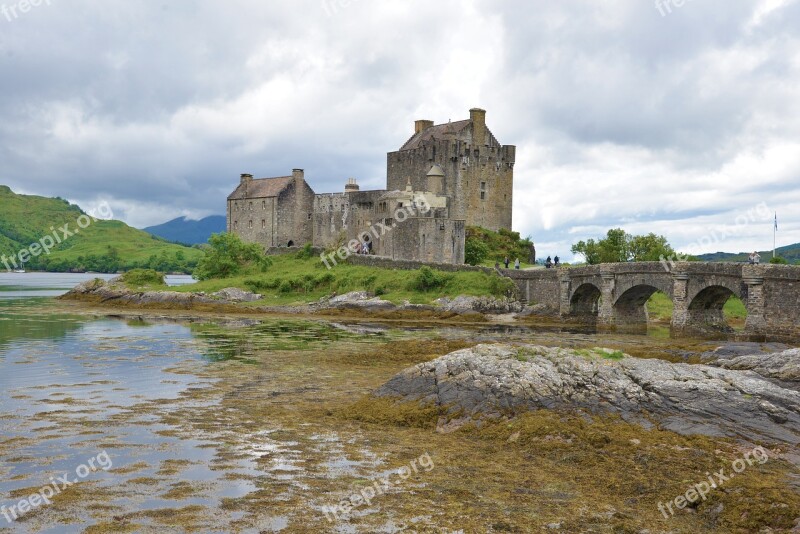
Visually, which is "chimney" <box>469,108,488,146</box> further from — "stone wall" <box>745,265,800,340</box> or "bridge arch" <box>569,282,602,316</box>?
"stone wall" <box>745,265,800,340</box>

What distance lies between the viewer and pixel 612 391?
20.2 m

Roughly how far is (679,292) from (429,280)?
19411mm

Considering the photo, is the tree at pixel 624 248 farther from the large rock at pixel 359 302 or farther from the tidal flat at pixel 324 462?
the tidal flat at pixel 324 462

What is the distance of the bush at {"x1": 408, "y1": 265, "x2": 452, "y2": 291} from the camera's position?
194 ft

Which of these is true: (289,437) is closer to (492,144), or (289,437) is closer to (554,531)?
(554,531)

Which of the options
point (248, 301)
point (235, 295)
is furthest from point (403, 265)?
point (235, 295)

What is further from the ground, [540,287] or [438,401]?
[540,287]

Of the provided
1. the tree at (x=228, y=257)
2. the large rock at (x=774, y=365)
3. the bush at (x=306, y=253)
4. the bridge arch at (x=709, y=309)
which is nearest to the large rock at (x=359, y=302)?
the bush at (x=306, y=253)

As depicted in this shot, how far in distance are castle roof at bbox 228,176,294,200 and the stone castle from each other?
0.13m

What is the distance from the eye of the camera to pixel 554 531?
1254 centimetres

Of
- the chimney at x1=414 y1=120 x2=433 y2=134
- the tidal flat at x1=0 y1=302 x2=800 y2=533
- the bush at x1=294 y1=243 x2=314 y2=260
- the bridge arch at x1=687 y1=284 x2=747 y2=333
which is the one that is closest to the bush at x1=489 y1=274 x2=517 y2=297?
the bridge arch at x1=687 y1=284 x2=747 y2=333

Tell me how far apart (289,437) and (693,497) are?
9126mm

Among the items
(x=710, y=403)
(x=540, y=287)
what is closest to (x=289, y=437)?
(x=710, y=403)

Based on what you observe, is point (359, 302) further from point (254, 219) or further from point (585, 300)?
point (254, 219)
